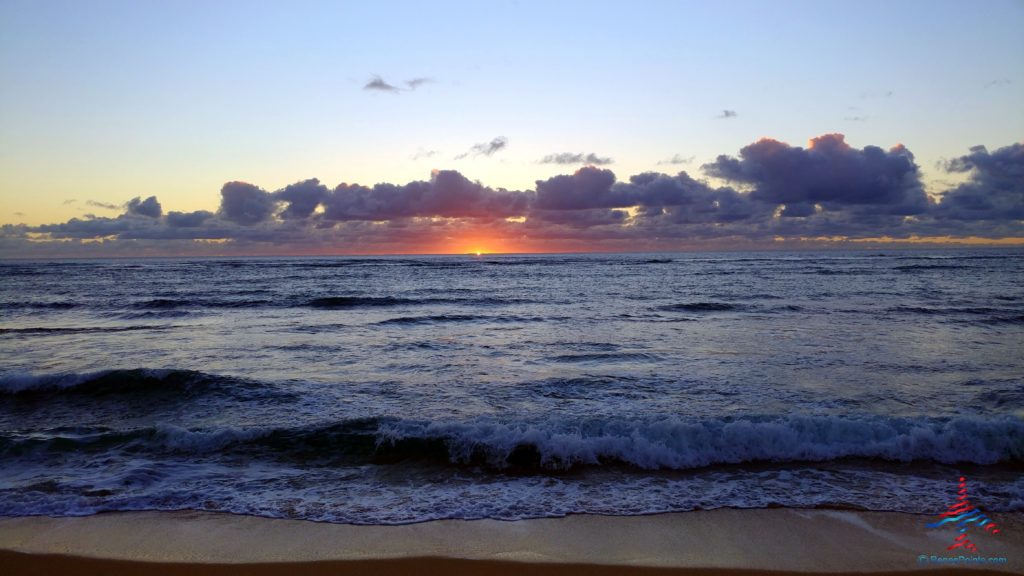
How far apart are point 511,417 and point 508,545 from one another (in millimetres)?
4107

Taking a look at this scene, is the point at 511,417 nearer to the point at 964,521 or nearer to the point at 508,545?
the point at 508,545

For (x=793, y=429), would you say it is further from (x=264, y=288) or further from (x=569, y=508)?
(x=264, y=288)

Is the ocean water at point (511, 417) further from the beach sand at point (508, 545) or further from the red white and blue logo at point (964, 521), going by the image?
the beach sand at point (508, 545)

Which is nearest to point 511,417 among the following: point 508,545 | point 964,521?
point 508,545

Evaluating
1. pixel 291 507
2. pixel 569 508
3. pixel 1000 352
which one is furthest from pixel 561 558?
pixel 1000 352

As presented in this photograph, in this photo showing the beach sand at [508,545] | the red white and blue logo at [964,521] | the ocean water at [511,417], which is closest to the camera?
the beach sand at [508,545]

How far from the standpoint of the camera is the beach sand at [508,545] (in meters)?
4.95

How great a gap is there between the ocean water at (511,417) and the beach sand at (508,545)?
0.33 meters

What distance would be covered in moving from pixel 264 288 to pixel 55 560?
3605 cm

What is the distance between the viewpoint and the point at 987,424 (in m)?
8.09

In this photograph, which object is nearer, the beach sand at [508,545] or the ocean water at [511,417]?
the beach sand at [508,545]

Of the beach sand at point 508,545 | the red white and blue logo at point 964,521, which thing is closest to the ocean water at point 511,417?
the red white and blue logo at point 964,521

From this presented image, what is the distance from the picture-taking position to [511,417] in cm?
944

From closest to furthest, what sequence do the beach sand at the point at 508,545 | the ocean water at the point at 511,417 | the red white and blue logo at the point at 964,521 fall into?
the beach sand at the point at 508,545 < the red white and blue logo at the point at 964,521 < the ocean water at the point at 511,417
